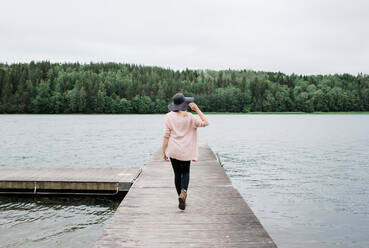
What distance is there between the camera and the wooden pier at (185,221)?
5.52m

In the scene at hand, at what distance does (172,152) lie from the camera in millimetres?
6660

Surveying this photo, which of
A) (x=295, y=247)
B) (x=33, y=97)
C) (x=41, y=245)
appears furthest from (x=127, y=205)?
(x=33, y=97)

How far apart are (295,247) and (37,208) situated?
778 centimetres

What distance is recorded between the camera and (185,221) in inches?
256

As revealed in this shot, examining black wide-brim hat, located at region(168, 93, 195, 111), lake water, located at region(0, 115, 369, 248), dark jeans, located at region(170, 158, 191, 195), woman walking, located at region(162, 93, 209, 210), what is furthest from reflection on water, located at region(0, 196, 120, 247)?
black wide-brim hat, located at region(168, 93, 195, 111)

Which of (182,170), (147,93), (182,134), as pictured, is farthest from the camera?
(147,93)

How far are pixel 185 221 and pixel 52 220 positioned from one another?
5.46 metres

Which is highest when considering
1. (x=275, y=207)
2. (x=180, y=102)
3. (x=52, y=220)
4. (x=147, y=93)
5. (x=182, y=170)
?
(x=147, y=93)

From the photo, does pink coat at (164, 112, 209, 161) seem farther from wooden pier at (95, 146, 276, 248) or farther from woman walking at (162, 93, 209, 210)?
wooden pier at (95, 146, 276, 248)

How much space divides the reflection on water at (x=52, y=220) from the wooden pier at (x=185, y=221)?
188cm

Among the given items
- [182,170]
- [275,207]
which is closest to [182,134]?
[182,170]

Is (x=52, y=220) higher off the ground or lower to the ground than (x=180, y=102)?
lower

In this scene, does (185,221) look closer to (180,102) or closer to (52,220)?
(180,102)

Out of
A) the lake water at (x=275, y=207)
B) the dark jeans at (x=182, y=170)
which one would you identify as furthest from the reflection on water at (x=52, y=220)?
the dark jeans at (x=182, y=170)
